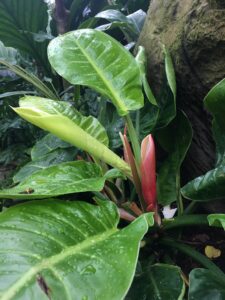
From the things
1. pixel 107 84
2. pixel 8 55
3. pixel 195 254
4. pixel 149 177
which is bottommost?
pixel 195 254

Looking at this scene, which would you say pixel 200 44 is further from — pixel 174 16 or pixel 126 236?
pixel 126 236

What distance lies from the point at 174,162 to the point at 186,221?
21 cm

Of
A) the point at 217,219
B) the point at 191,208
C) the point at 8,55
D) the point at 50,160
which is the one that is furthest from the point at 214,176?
the point at 8,55

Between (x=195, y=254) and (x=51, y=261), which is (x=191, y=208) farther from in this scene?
(x=51, y=261)

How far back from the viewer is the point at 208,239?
1148 millimetres

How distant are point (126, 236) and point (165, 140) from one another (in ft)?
1.78

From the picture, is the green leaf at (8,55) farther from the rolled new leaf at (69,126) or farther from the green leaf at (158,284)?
the green leaf at (158,284)

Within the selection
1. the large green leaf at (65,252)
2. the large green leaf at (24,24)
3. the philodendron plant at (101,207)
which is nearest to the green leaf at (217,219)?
the philodendron plant at (101,207)

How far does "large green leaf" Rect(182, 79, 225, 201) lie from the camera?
0.78m

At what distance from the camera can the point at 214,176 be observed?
78cm

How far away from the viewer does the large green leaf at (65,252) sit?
513 millimetres

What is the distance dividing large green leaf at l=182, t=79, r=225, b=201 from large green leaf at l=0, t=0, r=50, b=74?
129 cm

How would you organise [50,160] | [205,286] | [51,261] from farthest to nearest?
[50,160] → [205,286] → [51,261]

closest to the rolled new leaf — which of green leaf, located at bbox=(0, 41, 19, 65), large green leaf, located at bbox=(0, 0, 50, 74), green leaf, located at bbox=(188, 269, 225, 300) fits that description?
green leaf, located at bbox=(188, 269, 225, 300)
